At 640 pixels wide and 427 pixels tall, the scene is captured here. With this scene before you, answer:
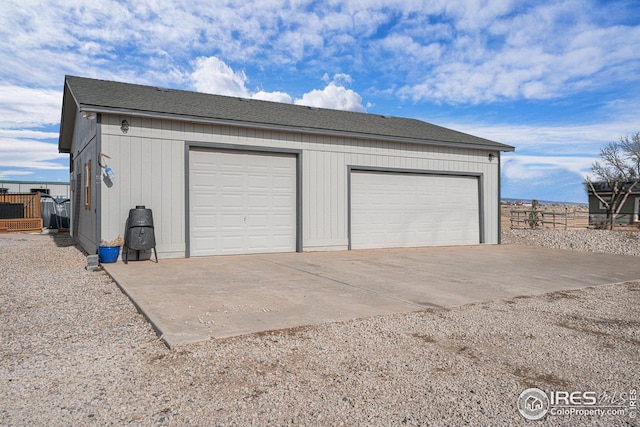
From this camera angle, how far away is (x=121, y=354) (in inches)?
133

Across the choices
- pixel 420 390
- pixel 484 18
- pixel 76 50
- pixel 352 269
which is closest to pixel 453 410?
pixel 420 390

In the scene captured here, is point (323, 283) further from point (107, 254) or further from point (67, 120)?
point (67, 120)

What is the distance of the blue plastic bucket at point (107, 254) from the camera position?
824cm

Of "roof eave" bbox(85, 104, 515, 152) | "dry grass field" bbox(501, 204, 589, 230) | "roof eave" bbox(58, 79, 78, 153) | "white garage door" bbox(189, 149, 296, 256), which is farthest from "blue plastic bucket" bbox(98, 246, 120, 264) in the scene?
"dry grass field" bbox(501, 204, 589, 230)

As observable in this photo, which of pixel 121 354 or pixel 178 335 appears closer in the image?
pixel 121 354

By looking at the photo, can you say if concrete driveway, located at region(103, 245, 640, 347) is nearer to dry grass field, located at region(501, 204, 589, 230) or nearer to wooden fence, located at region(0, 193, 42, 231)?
dry grass field, located at region(501, 204, 589, 230)

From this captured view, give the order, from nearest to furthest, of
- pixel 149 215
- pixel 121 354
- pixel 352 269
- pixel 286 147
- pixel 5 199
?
pixel 121 354, pixel 352 269, pixel 149 215, pixel 286 147, pixel 5 199

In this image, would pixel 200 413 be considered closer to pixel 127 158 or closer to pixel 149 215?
pixel 149 215

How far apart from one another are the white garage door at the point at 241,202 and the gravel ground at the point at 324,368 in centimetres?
464

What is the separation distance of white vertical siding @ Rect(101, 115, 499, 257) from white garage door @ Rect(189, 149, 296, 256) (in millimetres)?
301

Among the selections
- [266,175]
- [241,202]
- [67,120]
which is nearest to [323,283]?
[241,202]

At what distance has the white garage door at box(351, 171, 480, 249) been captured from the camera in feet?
37.9

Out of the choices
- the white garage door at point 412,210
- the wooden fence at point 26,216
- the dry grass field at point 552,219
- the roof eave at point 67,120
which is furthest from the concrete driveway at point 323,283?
the wooden fence at point 26,216

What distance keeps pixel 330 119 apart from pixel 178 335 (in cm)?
943
